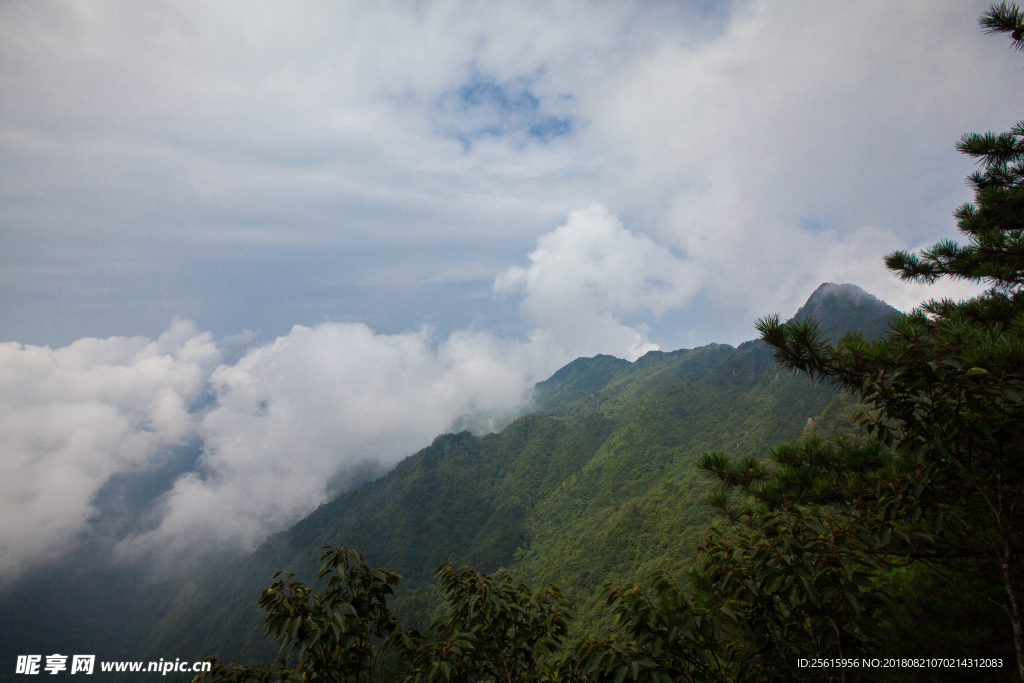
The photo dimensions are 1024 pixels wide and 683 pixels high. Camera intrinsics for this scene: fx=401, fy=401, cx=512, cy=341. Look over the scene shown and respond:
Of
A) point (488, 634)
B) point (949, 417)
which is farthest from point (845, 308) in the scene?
point (488, 634)

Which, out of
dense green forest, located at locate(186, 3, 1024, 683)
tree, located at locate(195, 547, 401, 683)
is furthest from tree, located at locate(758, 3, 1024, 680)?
tree, located at locate(195, 547, 401, 683)

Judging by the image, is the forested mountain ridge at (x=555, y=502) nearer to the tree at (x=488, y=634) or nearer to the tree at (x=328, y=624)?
the tree at (x=488, y=634)

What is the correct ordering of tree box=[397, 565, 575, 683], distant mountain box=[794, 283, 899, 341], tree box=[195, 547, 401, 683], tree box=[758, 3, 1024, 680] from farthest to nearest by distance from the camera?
distant mountain box=[794, 283, 899, 341], tree box=[397, 565, 575, 683], tree box=[195, 547, 401, 683], tree box=[758, 3, 1024, 680]

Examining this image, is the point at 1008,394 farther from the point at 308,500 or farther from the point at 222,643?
the point at 308,500

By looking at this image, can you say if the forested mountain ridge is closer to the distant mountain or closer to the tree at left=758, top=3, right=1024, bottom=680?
the distant mountain

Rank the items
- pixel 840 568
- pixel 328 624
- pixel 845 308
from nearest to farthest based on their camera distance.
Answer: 1. pixel 840 568
2. pixel 328 624
3. pixel 845 308

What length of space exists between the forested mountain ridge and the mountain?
34 centimetres

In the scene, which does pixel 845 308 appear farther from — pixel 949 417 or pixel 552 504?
pixel 949 417

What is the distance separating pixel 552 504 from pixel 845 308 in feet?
245

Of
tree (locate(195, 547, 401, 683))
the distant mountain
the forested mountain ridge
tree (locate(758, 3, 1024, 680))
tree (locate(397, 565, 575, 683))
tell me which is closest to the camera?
tree (locate(758, 3, 1024, 680))

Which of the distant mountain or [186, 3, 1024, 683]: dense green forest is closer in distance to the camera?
[186, 3, 1024, 683]: dense green forest

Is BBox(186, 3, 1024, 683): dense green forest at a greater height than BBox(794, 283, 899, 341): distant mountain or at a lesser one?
lesser

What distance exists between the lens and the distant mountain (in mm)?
79625

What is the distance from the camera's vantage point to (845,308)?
281ft
